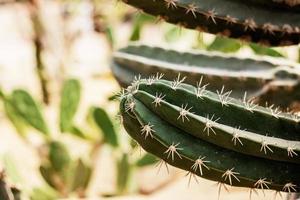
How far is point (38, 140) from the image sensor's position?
3.51 m

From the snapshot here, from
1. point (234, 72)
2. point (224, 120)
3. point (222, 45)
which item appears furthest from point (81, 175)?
point (224, 120)

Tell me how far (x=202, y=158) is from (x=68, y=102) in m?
1.10

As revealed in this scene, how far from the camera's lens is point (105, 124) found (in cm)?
235

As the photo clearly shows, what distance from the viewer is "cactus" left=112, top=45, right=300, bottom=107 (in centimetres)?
181

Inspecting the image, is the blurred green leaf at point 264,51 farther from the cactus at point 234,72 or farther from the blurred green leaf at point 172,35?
the blurred green leaf at point 172,35

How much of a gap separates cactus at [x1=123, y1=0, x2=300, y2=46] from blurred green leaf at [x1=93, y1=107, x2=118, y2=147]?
2.36 ft

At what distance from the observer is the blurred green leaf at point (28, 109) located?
7.47 feet

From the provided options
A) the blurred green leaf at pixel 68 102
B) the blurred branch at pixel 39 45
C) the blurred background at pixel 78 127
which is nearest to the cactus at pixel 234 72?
the blurred background at pixel 78 127

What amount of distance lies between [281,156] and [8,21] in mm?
5853

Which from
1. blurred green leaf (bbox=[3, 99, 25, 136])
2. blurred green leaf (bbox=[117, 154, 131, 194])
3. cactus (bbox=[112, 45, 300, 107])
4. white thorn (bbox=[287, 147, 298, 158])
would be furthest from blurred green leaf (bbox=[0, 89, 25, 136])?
white thorn (bbox=[287, 147, 298, 158])

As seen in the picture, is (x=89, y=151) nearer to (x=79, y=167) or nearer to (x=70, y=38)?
(x=79, y=167)

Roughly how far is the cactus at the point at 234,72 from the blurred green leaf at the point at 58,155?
0.50 metres

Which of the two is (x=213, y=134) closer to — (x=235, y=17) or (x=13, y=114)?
(x=235, y=17)

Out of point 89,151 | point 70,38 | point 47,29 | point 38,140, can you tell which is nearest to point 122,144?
point 89,151
